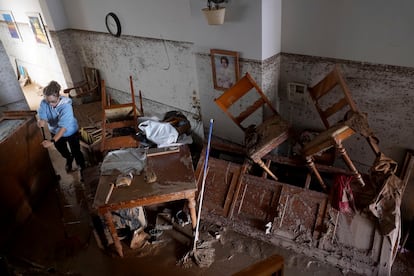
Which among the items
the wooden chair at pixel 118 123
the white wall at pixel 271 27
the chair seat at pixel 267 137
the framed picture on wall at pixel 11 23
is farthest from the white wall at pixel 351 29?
the framed picture on wall at pixel 11 23

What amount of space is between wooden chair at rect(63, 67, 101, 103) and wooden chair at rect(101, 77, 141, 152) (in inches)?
90.8

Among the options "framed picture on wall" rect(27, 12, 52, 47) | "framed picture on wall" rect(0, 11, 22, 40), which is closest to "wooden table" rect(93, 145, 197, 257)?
"framed picture on wall" rect(27, 12, 52, 47)

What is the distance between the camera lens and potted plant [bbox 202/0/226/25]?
11.4 feet

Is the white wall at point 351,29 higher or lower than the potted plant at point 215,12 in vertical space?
lower

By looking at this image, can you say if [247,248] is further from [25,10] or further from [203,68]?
[25,10]

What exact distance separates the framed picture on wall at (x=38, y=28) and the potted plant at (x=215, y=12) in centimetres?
510

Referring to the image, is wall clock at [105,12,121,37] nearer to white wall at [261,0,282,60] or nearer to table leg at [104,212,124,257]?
white wall at [261,0,282,60]

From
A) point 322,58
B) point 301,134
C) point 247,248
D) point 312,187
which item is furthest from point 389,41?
point 247,248

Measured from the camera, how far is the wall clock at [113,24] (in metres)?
5.57

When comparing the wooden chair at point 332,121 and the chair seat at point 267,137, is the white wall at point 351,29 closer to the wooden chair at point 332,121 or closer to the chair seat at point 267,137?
the wooden chair at point 332,121

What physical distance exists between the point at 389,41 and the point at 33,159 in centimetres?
460

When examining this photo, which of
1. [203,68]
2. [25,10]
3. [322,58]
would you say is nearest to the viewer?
[322,58]

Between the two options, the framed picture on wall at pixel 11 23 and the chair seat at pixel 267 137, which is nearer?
the chair seat at pixel 267 137

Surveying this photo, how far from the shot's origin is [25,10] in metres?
7.19
